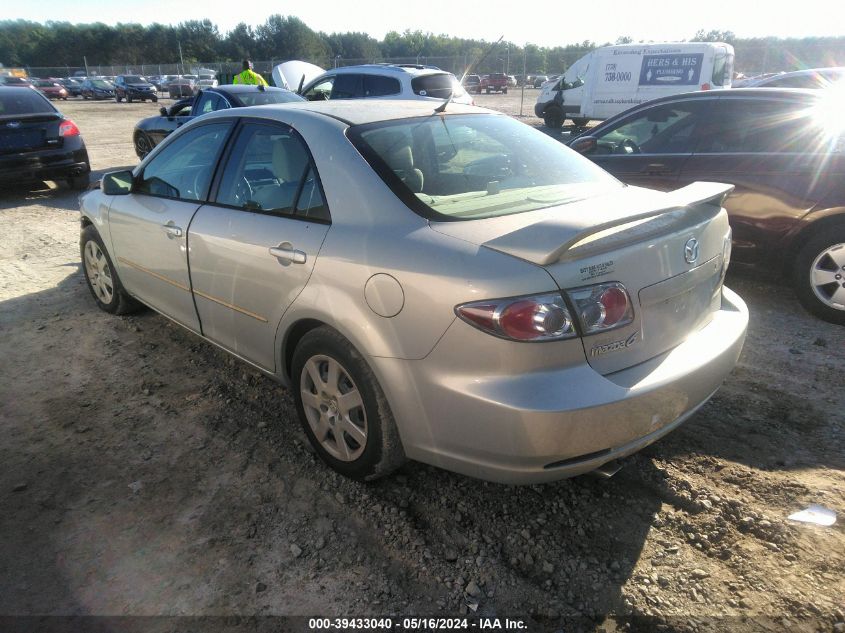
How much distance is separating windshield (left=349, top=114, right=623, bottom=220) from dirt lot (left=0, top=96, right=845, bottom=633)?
4.24 ft

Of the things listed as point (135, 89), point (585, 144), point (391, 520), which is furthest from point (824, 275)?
point (135, 89)

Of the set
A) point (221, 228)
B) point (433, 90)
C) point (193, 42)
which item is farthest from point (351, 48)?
point (221, 228)

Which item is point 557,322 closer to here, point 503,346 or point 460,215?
point 503,346

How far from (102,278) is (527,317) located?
401 centimetres

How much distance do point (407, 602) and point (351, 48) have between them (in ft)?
293

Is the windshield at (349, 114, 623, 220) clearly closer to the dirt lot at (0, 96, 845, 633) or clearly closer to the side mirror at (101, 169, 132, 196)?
the dirt lot at (0, 96, 845, 633)

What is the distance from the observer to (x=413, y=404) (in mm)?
2268

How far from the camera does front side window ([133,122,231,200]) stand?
344 centimetres

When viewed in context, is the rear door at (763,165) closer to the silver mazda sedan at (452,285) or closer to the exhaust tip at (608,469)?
the silver mazda sedan at (452,285)

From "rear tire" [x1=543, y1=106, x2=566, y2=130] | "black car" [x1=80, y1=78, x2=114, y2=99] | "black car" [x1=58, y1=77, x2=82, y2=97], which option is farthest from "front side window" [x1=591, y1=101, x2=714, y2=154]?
"black car" [x1=58, y1=77, x2=82, y2=97]

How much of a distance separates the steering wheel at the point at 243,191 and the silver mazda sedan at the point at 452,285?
17 millimetres

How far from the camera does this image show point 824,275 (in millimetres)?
4328

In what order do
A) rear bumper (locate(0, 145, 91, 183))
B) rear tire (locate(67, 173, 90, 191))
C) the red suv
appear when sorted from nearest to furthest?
rear bumper (locate(0, 145, 91, 183)), rear tire (locate(67, 173, 90, 191)), the red suv

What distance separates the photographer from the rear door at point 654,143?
200 inches
